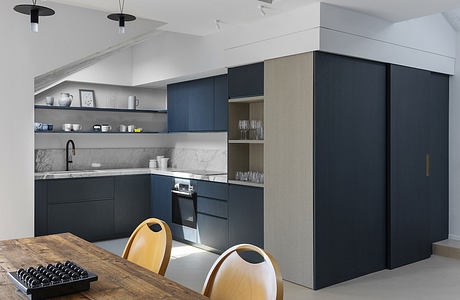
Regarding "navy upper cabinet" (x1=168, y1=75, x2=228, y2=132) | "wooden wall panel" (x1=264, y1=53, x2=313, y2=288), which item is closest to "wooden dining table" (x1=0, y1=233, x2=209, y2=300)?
"wooden wall panel" (x1=264, y1=53, x2=313, y2=288)

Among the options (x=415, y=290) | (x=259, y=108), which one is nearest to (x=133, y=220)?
(x=259, y=108)

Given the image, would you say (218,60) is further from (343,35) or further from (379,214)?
(379,214)

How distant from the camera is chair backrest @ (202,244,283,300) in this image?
1.77 m

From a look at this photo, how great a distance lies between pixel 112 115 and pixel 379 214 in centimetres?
426

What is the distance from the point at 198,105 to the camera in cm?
597

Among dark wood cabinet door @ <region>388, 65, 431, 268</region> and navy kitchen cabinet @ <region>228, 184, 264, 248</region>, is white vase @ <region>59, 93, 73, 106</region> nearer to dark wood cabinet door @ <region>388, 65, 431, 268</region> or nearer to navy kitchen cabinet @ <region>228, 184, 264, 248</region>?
navy kitchen cabinet @ <region>228, 184, 264, 248</region>

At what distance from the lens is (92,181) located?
5961 mm


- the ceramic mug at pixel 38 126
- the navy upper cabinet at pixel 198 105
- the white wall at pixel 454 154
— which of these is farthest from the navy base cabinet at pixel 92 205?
the white wall at pixel 454 154

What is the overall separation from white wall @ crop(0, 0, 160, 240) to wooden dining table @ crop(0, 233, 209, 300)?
187 cm

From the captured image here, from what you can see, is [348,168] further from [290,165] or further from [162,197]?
[162,197]

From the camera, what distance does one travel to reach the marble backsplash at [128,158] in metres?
6.29

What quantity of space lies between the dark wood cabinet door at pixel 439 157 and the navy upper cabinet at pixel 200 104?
2654 millimetres

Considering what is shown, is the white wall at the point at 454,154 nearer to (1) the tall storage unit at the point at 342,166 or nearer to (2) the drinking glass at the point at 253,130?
(1) the tall storage unit at the point at 342,166

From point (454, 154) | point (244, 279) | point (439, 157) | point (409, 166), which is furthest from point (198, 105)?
point (244, 279)
